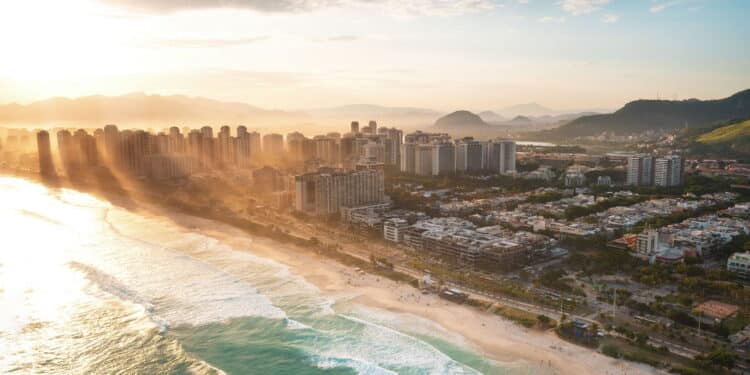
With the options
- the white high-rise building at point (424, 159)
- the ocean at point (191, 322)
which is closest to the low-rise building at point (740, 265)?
the ocean at point (191, 322)

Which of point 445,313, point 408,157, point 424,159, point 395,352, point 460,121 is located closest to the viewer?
point 395,352

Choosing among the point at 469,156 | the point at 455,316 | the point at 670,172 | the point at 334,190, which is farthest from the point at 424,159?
the point at 455,316

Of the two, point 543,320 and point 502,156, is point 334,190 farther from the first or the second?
point 502,156

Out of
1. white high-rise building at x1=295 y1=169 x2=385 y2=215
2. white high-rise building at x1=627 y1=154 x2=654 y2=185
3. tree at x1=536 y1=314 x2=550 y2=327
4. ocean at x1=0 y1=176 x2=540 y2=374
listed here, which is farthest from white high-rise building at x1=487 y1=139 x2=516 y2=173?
tree at x1=536 y1=314 x2=550 y2=327

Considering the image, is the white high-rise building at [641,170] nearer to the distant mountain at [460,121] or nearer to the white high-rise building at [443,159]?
the white high-rise building at [443,159]

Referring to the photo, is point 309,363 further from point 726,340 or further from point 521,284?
point 726,340
